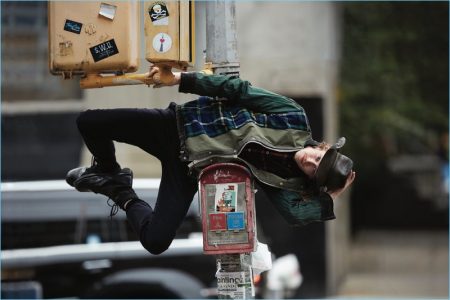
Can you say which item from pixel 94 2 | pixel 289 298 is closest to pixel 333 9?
pixel 289 298

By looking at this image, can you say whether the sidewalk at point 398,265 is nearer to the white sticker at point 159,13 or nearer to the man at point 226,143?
the man at point 226,143

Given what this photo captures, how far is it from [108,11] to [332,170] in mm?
1567

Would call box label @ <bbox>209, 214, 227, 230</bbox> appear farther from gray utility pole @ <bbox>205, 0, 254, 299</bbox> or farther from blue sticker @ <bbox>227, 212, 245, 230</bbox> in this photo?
gray utility pole @ <bbox>205, 0, 254, 299</bbox>

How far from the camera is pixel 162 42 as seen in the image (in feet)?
16.9

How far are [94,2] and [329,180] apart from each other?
1.69 m

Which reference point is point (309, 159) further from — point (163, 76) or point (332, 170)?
point (163, 76)

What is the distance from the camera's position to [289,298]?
35.8 feet

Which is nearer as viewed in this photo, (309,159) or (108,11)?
(309,159)

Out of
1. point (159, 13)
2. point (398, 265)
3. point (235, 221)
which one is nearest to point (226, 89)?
point (159, 13)

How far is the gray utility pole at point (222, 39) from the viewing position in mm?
5449

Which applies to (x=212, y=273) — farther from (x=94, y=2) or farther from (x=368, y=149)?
(x=368, y=149)

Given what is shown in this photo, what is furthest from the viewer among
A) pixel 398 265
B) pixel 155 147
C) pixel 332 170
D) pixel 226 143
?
pixel 398 265

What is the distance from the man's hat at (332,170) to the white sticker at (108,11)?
1.45m

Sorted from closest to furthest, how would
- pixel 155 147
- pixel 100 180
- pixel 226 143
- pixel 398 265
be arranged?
pixel 226 143 → pixel 155 147 → pixel 100 180 → pixel 398 265
